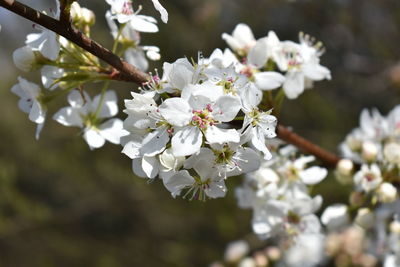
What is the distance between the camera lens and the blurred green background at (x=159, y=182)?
13.2 ft

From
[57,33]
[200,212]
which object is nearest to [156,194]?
[200,212]

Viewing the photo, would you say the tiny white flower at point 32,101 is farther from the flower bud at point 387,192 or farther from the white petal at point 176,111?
the flower bud at point 387,192

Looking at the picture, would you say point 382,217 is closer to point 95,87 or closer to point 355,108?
point 355,108

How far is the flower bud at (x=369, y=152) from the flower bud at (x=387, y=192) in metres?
0.14

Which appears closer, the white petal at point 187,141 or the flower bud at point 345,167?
the white petal at point 187,141

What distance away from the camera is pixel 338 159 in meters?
1.98

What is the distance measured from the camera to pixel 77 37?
1.30 m

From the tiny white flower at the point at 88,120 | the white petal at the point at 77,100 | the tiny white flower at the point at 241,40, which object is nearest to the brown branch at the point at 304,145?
the tiny white flower at the point at 241,40

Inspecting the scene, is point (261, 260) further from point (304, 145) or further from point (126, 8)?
point (126, 8)

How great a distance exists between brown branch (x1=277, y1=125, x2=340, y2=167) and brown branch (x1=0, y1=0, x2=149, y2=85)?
56 cm

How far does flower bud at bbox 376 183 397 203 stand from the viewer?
1758 mm

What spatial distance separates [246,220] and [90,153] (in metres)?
1.57

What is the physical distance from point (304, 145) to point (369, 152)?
279 millimetres

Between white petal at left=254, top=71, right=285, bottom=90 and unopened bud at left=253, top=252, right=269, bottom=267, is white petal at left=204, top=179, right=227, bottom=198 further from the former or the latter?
unopened bud at left=253, top=252, right=269, bottom=267
